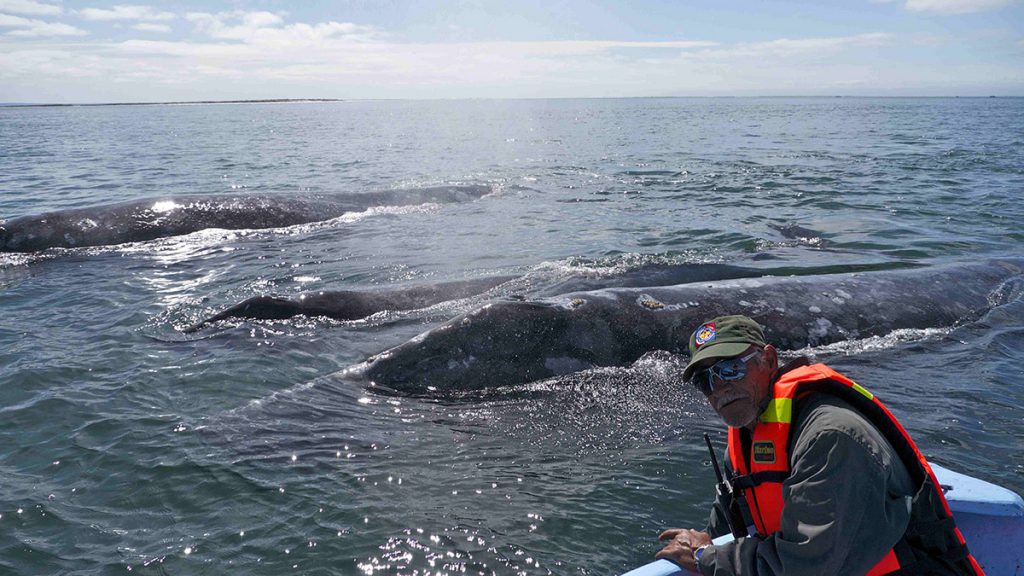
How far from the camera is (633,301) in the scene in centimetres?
778

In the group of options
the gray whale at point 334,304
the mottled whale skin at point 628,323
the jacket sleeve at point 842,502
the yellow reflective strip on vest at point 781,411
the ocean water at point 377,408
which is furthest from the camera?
the gray whale at point 334,304

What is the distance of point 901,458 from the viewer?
116 inches

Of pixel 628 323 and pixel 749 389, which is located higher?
pixel 749 389

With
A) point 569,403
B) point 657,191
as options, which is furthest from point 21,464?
point 657,191

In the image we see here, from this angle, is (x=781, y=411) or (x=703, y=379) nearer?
(x=781, y=411)

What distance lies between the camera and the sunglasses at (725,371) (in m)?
3.11

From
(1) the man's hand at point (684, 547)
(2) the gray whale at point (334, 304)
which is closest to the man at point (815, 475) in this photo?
(1) the man's hand at point (684, 547)

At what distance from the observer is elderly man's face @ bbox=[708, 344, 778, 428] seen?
10.3 ft

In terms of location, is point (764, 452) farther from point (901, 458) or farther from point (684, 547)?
point (684, 547)

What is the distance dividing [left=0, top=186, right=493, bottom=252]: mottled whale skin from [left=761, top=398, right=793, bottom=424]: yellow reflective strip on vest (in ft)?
42.8

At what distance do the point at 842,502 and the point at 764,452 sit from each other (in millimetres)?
446

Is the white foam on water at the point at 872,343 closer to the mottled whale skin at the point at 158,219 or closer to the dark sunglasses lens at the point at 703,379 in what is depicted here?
the dark sunglasses lens at the point at 703,379

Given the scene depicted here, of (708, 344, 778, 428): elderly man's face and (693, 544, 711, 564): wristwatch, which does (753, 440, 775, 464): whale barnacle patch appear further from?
(693, 544, 711, 564): wristwatch

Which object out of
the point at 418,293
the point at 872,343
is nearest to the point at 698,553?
the point at 872,343
